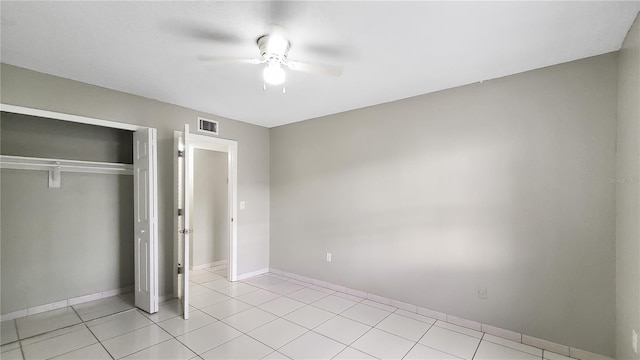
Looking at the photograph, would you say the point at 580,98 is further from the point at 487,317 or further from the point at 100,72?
the point at 100,72

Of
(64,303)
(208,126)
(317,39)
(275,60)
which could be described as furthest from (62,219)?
(317,39)

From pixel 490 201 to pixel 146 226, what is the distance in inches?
146

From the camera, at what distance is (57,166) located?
3191mm

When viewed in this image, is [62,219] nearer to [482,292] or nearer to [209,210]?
[209,210]

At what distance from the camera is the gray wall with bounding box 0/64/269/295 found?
263cm

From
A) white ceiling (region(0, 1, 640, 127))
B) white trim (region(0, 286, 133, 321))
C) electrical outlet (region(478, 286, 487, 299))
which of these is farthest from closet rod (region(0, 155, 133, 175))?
electrical outlet (region(478, 286, 487, 299))

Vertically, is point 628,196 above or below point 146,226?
above

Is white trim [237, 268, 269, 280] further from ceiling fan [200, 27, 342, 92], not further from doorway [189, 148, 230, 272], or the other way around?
ceiling fan [200, 27, 342, 92]

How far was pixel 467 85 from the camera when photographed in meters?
2.92

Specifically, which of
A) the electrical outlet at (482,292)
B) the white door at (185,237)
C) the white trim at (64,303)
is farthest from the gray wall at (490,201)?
the white trim at (64,303)

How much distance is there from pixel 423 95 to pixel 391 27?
145cm

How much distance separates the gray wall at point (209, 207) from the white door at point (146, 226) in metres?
1.71

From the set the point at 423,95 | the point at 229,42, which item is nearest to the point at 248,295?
the point at 229,42

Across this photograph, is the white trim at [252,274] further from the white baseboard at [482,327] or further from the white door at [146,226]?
the white door at [146,226]
